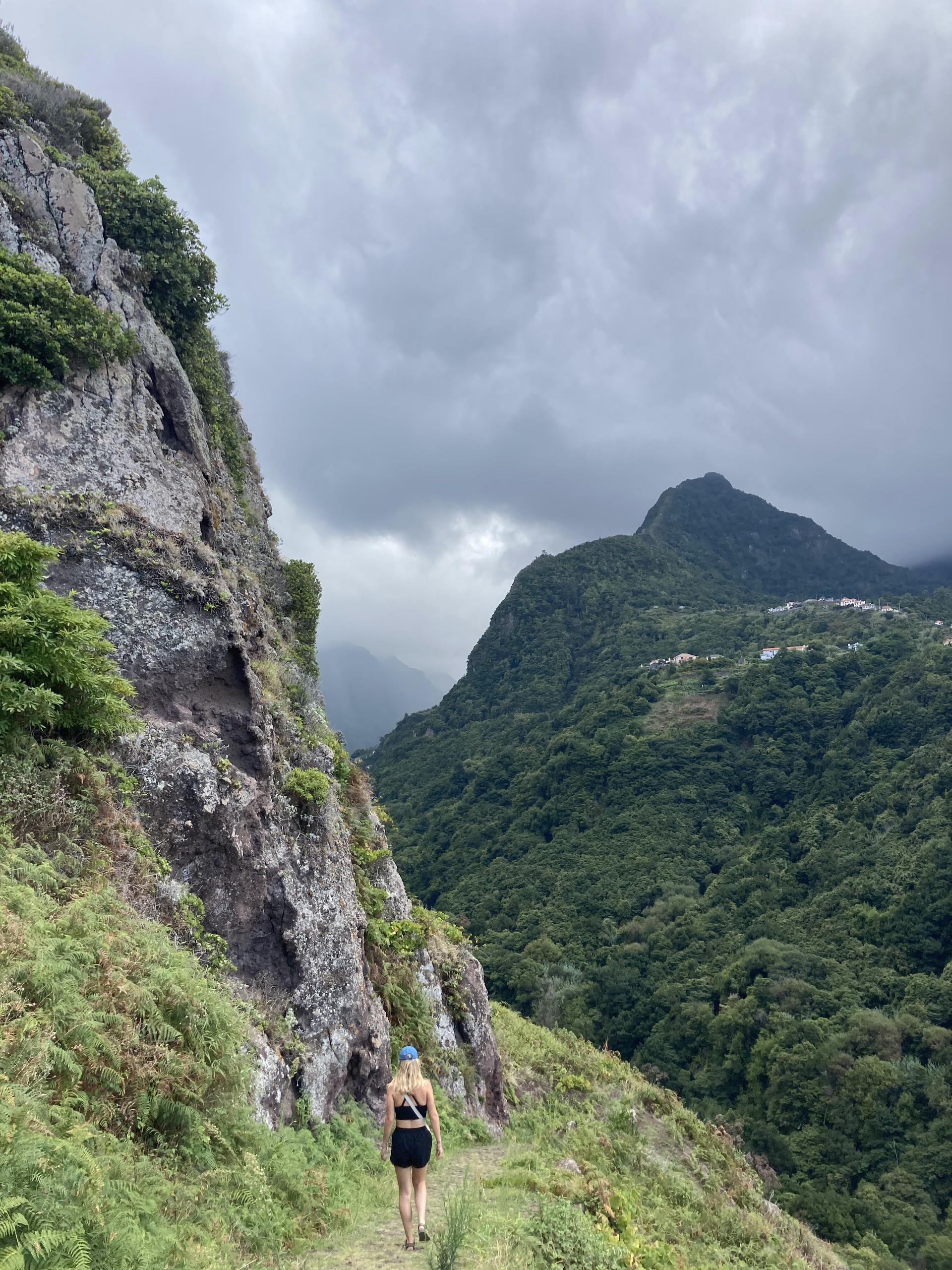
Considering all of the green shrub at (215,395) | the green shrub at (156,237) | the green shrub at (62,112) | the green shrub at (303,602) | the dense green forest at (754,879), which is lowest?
the dense green forest at (754,879)

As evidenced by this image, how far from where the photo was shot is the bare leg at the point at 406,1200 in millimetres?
5758

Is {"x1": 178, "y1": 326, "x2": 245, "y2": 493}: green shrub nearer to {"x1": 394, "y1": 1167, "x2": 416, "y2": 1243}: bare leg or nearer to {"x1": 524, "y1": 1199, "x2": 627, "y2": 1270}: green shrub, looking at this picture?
{"x1": 394, "y1": 1167, "x2": 416, "y2": 1243}: bare leg

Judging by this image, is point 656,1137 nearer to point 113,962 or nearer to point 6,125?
point 113,962

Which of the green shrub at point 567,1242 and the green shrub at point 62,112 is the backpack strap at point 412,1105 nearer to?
the green shrub at point 567,1242

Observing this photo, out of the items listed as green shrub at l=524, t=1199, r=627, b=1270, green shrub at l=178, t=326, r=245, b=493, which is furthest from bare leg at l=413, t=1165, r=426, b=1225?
green shrub at l=178, t=326, r=245, b=493

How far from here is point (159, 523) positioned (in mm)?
12305

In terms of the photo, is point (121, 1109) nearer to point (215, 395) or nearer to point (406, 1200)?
point (406, 1200)

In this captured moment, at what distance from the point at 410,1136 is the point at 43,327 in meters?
14.1

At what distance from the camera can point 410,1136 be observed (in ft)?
19.5

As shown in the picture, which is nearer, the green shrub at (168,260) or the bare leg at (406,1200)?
the bare leg at (406,1200)

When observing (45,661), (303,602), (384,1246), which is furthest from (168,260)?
(384,1246)

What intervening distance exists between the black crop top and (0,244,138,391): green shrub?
1316cm

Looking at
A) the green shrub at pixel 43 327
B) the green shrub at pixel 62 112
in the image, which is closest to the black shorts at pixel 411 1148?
the green shrub at pixel 43 327

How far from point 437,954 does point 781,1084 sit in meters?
40.7
